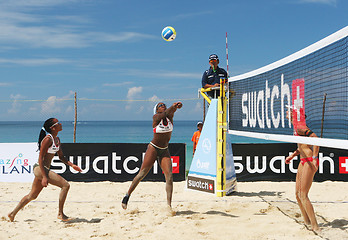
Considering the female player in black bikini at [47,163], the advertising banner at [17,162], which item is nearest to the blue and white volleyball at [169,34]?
the female player in black bikini at [47,163]

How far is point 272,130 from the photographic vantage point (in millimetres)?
5387

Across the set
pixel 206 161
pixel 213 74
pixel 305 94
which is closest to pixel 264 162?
pixel 206 161

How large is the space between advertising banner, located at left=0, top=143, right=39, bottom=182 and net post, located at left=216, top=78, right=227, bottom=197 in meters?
5.06

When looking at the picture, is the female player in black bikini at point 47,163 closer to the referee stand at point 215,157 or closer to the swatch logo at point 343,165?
the referee stand at point 215,157

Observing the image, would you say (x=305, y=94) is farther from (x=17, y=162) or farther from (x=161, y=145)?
(x=17, y=162)

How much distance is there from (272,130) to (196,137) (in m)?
4.72

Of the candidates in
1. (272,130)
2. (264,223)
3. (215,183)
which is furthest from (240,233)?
(215,183)

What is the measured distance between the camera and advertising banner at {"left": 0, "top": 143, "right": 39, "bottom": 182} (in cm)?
927

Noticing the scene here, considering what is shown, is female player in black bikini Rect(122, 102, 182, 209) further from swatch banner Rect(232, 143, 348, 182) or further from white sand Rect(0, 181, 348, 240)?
swatch banner Rect(232, 143, 348, 182)

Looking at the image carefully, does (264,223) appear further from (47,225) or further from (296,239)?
(47,225)

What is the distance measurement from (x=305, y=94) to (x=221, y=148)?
9.38ft

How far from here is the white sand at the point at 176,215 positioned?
15.1 ft

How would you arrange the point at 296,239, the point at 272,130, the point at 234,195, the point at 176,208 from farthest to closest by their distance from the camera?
the point at 234,195 < the point at 176,208 < the point at 272,130 < the point at 296,239

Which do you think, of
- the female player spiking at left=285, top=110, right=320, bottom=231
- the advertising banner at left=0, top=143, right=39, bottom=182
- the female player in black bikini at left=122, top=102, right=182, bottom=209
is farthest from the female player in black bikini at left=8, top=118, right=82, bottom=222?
the advertising banner at left=0, top=143, right=39, bottom=182
